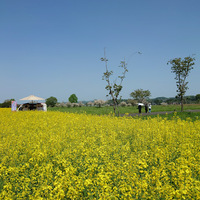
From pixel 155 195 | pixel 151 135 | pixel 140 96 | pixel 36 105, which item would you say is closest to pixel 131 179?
pixel 155 195

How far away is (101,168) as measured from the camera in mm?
4320

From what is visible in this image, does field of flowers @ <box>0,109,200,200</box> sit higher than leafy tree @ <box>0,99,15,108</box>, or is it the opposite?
leafy tree @ <box>0,99,15,108</box>

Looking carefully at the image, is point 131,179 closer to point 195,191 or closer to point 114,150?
point 195,191

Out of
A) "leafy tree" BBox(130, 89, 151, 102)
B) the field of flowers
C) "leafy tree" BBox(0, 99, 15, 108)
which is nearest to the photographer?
the field of flowers

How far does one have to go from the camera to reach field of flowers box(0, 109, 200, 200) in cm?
375

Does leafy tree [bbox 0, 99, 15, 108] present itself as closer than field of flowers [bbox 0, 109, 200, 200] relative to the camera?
No

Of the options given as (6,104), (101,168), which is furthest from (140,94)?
(101,168)

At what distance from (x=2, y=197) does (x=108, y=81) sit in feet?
61.8

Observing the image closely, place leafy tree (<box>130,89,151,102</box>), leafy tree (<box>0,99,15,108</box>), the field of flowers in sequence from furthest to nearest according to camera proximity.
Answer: leafy tree (<box>130,89,151,102</box>), leafy tree (<box>0,99,15,108</box>), the field of flowers

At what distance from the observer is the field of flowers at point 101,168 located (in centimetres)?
375

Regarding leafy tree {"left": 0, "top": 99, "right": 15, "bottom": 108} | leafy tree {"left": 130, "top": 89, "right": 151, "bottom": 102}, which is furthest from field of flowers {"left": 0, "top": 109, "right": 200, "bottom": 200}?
leafy tree {"left": 130, "top": 89, "right": 151, "bottom": 102}

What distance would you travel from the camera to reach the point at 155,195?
3.86 meters

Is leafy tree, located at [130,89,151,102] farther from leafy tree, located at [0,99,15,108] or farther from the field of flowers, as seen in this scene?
the field of flowers

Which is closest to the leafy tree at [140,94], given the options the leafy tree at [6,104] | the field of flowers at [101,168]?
the leafy tree at [6,104]
